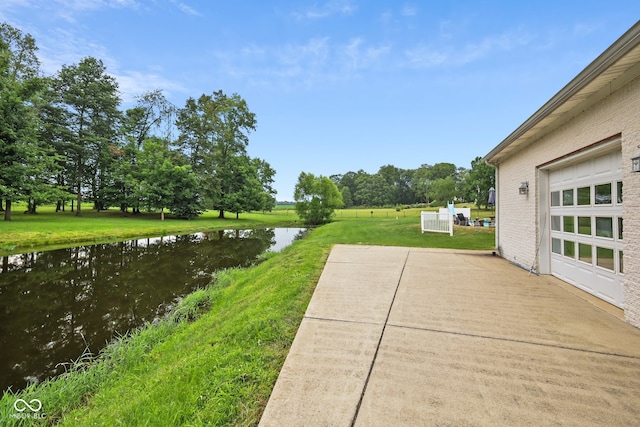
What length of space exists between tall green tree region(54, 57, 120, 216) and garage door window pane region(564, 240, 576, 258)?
1290 inches

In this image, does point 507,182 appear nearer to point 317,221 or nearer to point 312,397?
point 312,397

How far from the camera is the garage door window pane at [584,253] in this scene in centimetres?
415

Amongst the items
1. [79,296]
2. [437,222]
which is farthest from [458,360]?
[437,222]

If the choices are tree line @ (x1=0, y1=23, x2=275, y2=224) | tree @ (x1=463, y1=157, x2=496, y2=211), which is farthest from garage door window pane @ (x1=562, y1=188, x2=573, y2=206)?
tree @ (x1=463, y1=157, x2=496, y2=211)

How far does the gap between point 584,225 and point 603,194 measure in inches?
26.1

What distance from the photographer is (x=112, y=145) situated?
2720 centimetres

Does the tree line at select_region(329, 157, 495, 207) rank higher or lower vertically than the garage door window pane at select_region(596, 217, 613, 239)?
higher

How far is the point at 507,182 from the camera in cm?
699

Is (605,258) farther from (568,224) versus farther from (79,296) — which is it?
(79,296)

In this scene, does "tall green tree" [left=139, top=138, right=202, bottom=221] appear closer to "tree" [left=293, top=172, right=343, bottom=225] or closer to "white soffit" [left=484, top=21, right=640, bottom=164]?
"tree" [left=293, top=172, right=343, bottom=225]

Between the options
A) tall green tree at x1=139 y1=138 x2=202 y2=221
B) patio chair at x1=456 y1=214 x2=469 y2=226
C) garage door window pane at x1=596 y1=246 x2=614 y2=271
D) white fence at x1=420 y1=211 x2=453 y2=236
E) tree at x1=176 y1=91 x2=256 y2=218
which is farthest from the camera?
tree at x1=176 y1=91 x2=256 y2=218

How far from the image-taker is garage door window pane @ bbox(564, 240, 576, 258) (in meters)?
4.56

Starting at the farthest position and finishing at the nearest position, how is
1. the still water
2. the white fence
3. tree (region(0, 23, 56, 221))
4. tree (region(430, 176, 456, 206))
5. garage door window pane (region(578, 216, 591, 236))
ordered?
tree (region(430, 176, 456, 206)), tree (region(0, 23, 56, 221)), the white fence, garage door window pane (region(578, 216, 591, 236)), the still water

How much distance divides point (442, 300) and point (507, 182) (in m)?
4.95
